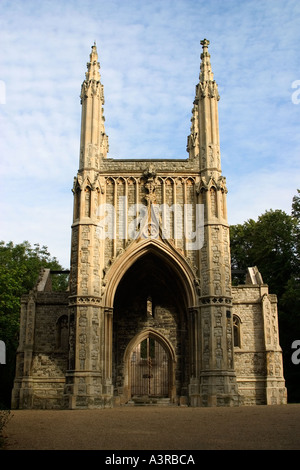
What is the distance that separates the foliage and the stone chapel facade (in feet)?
20.4

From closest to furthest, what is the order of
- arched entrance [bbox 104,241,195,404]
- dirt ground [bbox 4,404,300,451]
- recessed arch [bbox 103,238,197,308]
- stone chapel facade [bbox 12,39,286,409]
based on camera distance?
dirt ground [bbox 4,404,300,451] → stone chapel facade [bbox 12,39,286,409] → recessed arch [bbox 103,238,197,308] → arched entrance [bbox 104,241,195,404]

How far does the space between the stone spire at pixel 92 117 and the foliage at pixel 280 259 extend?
39.0 feet

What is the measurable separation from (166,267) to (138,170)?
4668 mm

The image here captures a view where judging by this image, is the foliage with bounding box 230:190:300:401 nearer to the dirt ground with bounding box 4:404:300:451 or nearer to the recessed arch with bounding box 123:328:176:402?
the recessed arch with bounding box 123:328:176:402

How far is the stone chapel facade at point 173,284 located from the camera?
21.7 metres

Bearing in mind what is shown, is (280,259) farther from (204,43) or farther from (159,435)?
(159,435)

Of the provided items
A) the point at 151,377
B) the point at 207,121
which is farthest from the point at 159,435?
the point at 151,377

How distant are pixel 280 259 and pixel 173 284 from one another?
32.6 ft

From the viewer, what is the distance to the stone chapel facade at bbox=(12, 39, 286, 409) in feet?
71.2

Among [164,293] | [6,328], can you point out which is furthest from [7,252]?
[164,293]

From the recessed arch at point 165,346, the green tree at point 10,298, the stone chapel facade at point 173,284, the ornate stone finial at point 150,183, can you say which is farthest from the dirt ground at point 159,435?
the green tree at point 10,298

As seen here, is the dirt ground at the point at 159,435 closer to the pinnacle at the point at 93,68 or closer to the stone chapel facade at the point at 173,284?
the stone chapel facade at the point at 173,284

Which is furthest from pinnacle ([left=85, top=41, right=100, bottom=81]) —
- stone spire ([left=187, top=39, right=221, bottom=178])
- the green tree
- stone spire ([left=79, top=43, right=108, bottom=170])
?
the green tree
